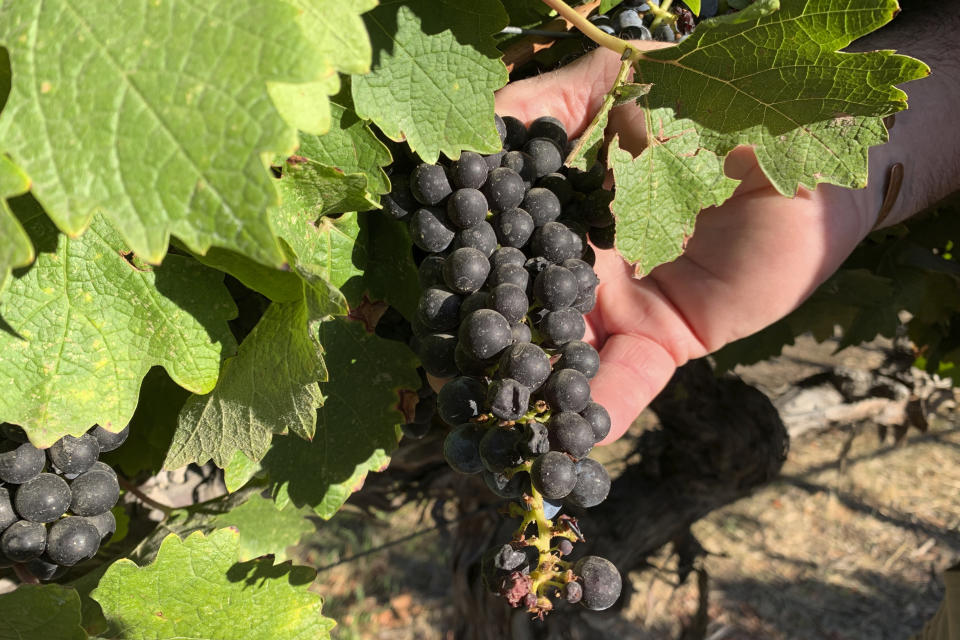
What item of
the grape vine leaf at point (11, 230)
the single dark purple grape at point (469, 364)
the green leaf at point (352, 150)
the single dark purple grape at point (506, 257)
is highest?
the grape vine leaf at point (11, 230)

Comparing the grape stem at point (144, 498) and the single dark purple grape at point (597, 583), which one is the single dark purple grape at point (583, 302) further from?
the grape stem at point (144, 498)

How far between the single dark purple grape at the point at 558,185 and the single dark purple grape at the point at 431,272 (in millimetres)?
233

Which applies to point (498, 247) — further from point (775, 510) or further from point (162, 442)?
point (775, 510)

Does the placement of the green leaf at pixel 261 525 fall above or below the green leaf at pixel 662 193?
below

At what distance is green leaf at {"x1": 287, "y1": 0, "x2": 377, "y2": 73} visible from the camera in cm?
84

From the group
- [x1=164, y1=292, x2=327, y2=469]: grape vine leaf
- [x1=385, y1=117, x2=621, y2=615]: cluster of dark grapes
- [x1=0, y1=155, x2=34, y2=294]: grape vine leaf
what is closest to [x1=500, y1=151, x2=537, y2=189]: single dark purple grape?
[x1=385, y1=117, x2=621, y2=615]: cluster of dark grapes

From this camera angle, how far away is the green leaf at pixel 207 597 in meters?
1.29

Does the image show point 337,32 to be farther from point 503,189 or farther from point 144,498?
point 144,498

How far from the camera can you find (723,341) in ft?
6.06

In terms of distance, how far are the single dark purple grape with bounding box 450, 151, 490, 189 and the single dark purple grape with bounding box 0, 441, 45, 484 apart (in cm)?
84

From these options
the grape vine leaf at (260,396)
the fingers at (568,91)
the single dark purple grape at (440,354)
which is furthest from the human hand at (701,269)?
the grape vine leaf at (260,396)

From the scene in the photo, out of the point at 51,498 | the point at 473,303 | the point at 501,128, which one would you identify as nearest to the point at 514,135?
the point at 501,128

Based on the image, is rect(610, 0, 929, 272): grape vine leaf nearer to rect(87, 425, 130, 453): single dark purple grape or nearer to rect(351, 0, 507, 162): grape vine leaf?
rect(351, 0, 507, 162): grape vine leaf

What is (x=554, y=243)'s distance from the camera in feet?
3.95
